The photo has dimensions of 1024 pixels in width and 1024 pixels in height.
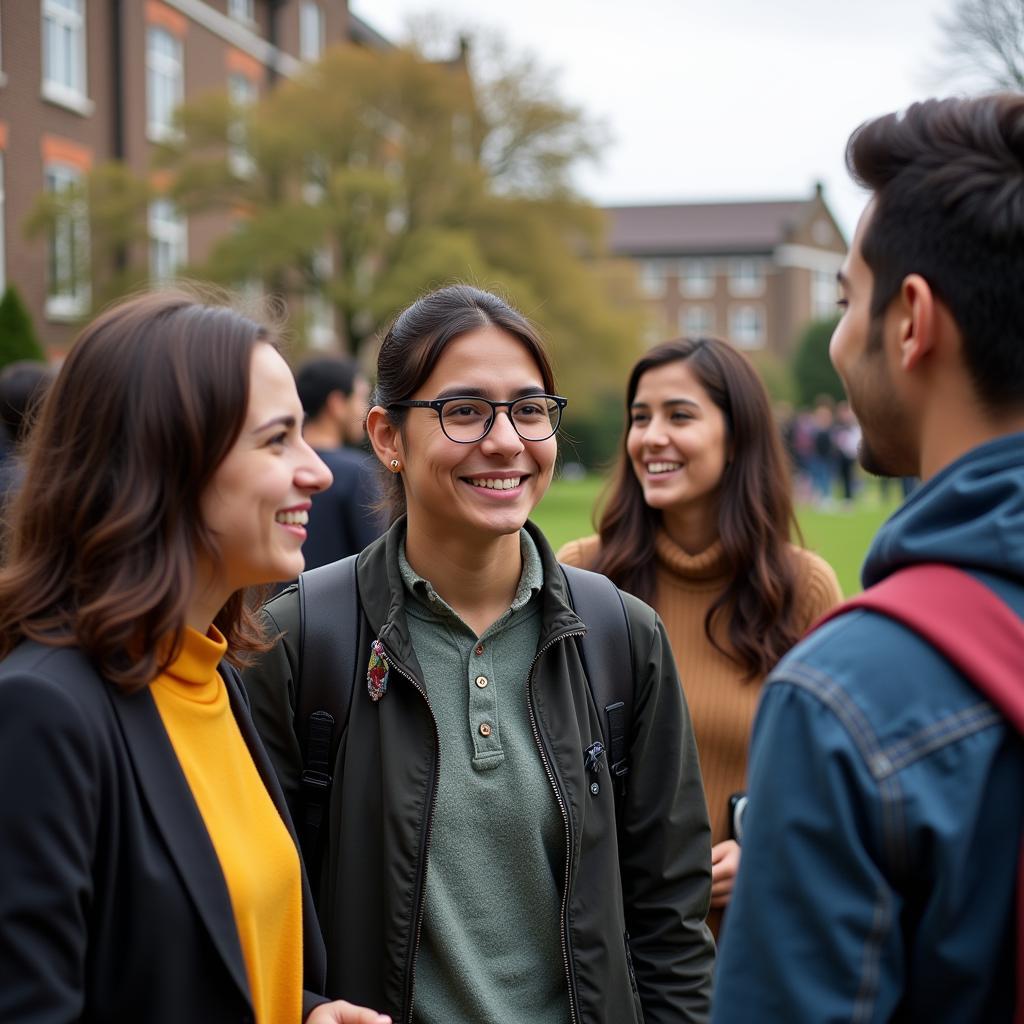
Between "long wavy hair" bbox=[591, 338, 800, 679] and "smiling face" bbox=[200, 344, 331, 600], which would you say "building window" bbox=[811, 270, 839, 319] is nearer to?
"long wavy hair" bbox=[591, 338, 800, 679]

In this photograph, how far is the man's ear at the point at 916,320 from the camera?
1.52m

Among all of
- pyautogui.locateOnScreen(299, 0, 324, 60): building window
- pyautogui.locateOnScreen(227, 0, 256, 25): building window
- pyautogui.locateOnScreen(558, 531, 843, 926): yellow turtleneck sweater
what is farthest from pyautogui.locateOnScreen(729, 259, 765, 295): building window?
pyautogui.locateOnScreen(558, 531, 843, 926): yellow turtleneck sweater

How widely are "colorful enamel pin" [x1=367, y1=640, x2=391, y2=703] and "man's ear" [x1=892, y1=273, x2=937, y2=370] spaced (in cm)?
127

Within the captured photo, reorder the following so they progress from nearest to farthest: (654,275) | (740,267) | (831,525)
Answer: (831,525)
(740,267)
(654,275)

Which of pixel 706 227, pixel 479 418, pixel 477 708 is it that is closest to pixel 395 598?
pixel 477 708

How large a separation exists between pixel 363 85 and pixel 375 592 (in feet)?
93.4

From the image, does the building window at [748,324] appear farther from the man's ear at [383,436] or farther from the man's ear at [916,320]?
the man's ear at [916,320]

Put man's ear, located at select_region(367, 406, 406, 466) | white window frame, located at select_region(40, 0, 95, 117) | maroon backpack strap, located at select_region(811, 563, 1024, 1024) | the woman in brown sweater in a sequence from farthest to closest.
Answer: white window frame, located at select_region(40, 0, 95, 117) < the woman in brown sweater < man's ear, located at select_region(367, 406, 406, 466) < maroon backpack strap, located at select_region(811, 563, 1024, 1024)

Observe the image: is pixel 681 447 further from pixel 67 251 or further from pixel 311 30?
pixel 311 30

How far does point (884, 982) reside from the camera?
4.55 feet

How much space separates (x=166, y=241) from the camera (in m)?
27.8

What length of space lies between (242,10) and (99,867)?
1244 inches

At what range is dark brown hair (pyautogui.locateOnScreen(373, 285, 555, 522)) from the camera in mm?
2709

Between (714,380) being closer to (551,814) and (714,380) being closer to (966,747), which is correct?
(551,814)
